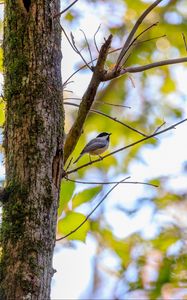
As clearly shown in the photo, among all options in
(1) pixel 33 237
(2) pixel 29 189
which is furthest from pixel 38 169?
(1) pixel 33 237

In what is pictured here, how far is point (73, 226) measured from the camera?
6.04 ft

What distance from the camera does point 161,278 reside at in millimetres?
1999

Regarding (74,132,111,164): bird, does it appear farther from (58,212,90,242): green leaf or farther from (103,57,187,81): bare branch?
(103,57,187,81): bare branch

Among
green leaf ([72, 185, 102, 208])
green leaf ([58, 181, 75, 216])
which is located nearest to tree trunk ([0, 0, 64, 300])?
green leaf ([58, 181, 75, 216])

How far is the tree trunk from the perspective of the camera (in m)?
1.39

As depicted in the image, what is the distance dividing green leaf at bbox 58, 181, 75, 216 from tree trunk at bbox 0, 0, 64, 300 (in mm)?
248

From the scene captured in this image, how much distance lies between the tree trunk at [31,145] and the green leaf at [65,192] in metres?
0.25

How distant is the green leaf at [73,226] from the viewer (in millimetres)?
1836

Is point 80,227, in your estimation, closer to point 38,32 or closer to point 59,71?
point 59,71

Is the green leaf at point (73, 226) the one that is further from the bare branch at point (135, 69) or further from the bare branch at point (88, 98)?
the bare branch at point (135, 69)

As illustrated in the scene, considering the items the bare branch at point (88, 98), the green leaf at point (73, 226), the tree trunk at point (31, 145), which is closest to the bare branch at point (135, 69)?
the bare branch at point (88, 98)

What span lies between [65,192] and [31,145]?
0.33m

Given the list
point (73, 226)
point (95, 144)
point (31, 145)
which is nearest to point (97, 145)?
point (95, 144)

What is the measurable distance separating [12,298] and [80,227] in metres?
0.54
